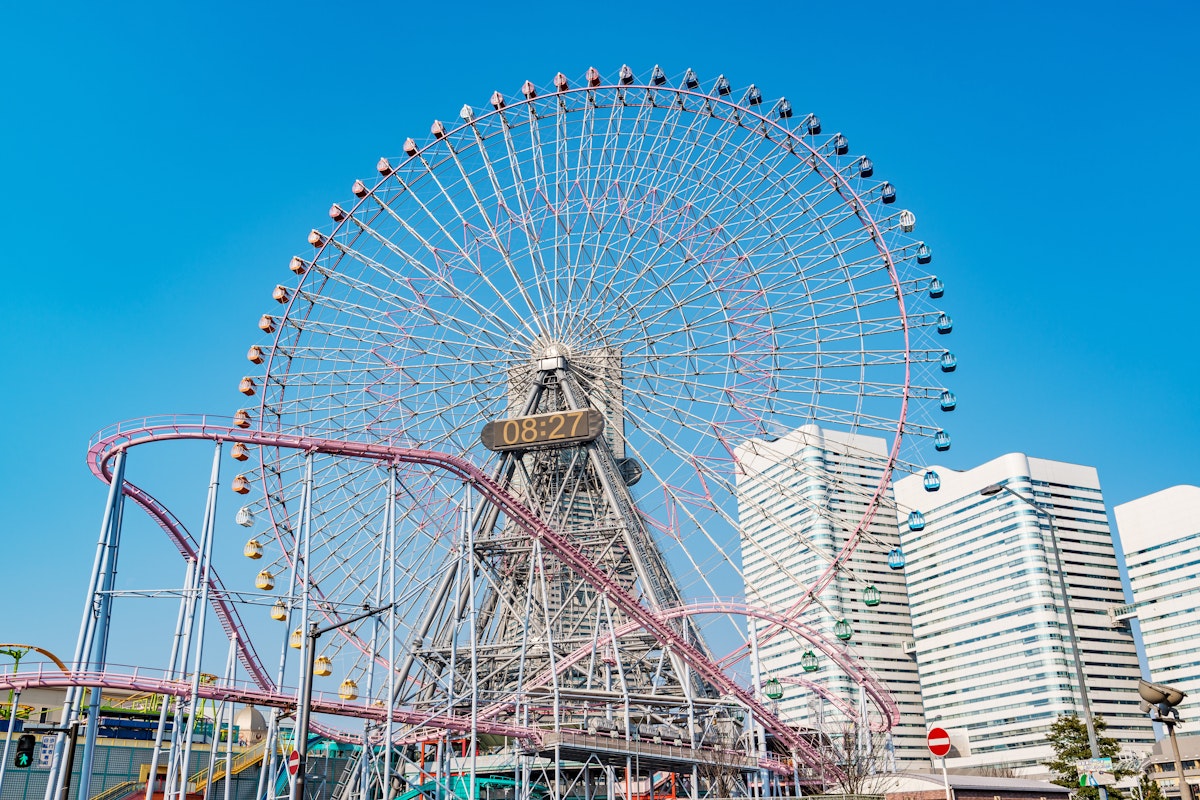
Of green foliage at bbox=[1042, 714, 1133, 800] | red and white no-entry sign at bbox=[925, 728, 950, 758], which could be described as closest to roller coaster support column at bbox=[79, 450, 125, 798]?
red and white no-entry sign at bbox=[925, 728, 950, 758]

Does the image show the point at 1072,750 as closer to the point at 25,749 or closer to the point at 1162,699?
the point at 1162,699

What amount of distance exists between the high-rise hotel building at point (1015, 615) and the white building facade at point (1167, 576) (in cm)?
494

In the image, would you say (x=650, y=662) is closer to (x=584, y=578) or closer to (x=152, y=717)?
(x=584, y=578)

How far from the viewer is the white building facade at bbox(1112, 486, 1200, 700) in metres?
126

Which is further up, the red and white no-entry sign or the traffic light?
the traffic light

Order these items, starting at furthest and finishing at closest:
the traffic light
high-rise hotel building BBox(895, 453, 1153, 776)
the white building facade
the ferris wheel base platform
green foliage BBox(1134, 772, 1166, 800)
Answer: high-rise hotel building BBox(895, 453, 1153, 776) < the white building facade < green foliage BBox(1134, 772, 1166, 800) < the ferris wheel base platform < the traffic light

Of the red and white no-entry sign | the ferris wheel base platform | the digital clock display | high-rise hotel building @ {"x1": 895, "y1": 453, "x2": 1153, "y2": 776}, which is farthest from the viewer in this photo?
high-rise hotel building @ {"x1": 895, "y1": 453, "x2": 1153, "y2": 776}

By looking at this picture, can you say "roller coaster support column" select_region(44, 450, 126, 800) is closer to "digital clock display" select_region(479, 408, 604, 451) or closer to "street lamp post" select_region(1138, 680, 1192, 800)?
"digital clock display" select_region(479, 408, 604, 451)

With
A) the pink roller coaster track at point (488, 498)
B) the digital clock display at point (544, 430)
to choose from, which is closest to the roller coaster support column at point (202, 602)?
the pink roller coaster track at point (488, 498)

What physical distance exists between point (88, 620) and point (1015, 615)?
12600 centimetres

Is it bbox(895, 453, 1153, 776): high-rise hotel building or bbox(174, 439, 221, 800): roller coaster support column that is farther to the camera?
bbox(895, 453, 1153, 776): high-rise hotel building

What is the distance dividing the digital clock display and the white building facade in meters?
106

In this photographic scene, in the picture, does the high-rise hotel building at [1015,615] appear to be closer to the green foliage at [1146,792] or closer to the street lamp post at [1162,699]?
the green foliage at [1146,792]

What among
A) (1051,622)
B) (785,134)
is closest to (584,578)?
(785,134)
